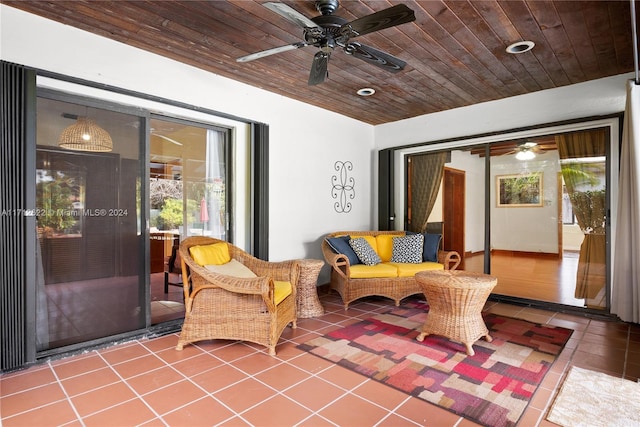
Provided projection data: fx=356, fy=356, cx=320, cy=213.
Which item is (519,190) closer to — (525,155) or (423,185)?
(525,155)

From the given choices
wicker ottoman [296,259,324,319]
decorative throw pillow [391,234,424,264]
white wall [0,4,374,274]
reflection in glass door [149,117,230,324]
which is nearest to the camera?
white wall [0,4,374,274]

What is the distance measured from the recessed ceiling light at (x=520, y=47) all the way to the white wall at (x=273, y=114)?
2.59m

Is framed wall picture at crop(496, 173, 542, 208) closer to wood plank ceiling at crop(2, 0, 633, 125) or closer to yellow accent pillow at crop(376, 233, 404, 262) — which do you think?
wood plank ceiling at crop(2, 0, 633, 125)

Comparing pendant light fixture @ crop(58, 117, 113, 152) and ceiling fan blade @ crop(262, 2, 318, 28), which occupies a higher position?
ceiling fan blade @ crop(262, 2, 318, 28)

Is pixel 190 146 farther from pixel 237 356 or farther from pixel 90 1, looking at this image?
pixel 237 356

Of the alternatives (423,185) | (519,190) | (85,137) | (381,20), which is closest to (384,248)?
(423,185)

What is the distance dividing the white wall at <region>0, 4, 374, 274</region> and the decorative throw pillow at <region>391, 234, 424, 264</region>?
3.33 feet

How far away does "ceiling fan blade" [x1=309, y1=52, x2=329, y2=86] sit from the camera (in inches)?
103

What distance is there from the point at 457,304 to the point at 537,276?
2.25 m

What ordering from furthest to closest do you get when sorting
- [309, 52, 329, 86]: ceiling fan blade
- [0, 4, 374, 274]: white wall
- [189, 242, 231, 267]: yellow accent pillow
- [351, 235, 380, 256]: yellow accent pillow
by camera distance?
[351, 235, 380, 256]: yellow accent pillow < [189, 242, 231, 267]: yellow accent pillow < [0, 4, 374, 274]: white wall < [309, 52, 329, 86]: ceiling fan blade

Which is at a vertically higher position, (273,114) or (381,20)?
(273,114)

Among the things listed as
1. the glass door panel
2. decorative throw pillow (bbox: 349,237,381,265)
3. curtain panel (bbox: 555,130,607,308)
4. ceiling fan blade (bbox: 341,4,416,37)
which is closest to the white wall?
the glass door panel

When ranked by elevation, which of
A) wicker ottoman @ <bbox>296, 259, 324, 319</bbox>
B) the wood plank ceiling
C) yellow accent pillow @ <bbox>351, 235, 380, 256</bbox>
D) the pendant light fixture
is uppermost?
the wood plank ceiling

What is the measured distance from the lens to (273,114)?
449 cm
